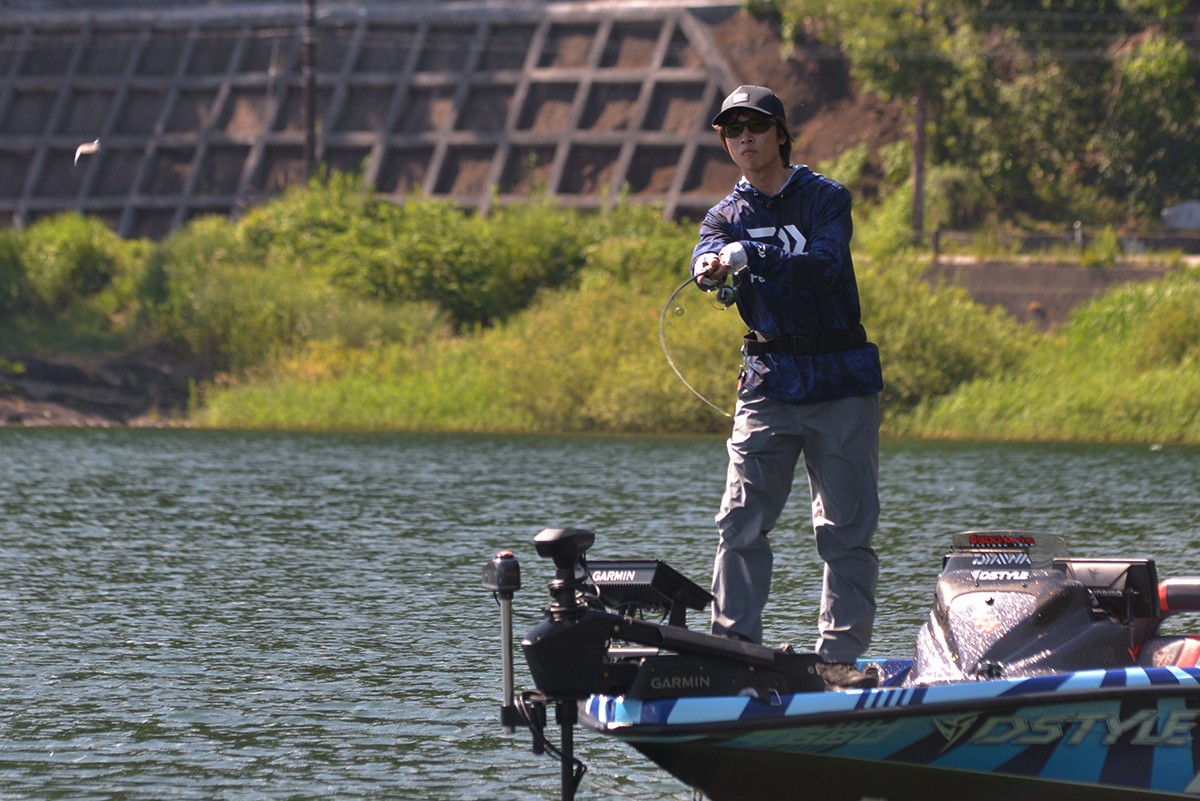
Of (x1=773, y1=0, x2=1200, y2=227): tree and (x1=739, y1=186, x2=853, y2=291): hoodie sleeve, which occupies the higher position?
(x1=773, y1=0, x2=1200, y2=227): tree

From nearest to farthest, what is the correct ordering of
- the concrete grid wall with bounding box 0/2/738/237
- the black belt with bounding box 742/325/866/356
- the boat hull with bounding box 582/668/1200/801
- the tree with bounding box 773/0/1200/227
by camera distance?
the boat hull with bounding box 582/668/1200/801
the black belt with bounding box 742/325/866/356
the tree with bounding box 773/0/1200/227
the concrete grid wall with bounding box 0/2/738/237

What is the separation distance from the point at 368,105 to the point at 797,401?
39.9 metres

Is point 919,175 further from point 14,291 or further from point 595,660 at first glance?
point 595,660

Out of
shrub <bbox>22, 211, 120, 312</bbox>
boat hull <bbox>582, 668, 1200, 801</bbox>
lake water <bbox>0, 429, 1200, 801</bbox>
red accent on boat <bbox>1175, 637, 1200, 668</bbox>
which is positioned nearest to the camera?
boat hull <bbox>582, 668, 1200, 801</bbox>

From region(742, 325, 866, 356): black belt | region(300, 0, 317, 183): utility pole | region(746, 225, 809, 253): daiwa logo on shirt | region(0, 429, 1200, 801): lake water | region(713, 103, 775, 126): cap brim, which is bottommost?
region(0, 429, 1200, 801): lake water

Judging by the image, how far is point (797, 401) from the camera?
20.1 ft

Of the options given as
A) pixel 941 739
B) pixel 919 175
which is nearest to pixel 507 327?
pixel 919 175

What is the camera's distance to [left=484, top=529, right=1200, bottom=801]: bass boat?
5.30 metres

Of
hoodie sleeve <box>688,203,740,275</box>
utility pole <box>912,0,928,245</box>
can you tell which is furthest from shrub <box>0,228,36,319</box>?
hoodie sleeve <box>688,203,740,275</box>

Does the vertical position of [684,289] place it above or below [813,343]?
above

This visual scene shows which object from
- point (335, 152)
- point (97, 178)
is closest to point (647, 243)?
point (335, 152)

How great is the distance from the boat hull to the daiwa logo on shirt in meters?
1.69

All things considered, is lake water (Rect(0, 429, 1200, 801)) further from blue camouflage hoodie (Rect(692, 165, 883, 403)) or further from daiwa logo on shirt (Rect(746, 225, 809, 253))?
daiwa logo on shirt (Rect(746, 225, 809, 253))

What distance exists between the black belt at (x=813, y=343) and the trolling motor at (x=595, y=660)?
1.11m
